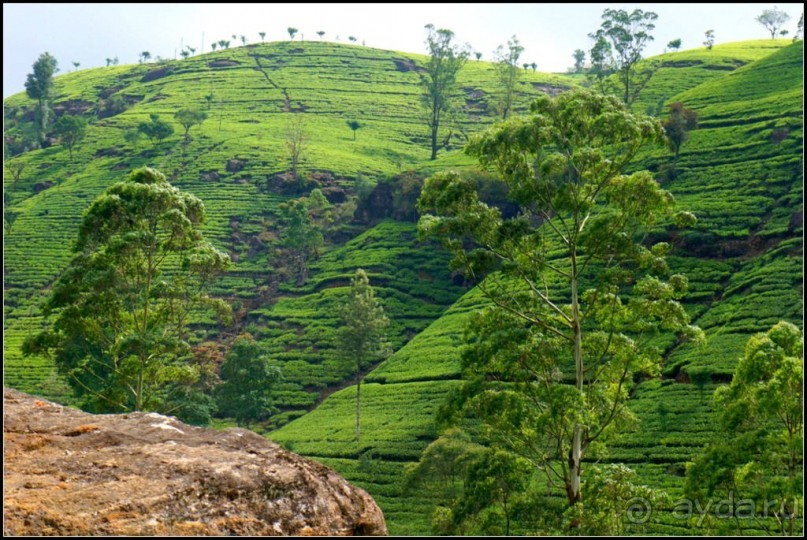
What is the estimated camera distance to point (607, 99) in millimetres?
21250

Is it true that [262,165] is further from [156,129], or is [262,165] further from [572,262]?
[572,262]

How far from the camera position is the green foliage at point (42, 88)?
13750cm

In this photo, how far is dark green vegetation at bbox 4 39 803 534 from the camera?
155ft

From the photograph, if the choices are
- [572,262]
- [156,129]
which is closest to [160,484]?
[572,262]

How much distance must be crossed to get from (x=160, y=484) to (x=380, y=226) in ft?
296

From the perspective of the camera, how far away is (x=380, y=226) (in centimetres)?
9806

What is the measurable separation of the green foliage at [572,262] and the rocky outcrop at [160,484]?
11.8 meters

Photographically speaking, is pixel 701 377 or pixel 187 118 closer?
pixel 701 377

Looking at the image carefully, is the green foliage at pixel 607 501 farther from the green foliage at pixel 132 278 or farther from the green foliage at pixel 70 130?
the green foliage at pixel 70 130

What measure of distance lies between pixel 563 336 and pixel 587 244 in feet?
9.49

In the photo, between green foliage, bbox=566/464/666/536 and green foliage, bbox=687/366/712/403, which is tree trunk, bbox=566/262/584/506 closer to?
green foliage, bbox=566/464/666/536

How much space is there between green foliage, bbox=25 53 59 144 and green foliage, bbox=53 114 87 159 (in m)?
11.6

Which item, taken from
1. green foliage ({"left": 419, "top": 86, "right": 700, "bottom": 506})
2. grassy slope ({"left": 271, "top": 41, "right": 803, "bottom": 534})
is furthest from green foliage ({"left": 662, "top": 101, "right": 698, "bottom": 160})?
green foliage ({"left": 419, "top": 86, "right": 700, "bottom": 506})

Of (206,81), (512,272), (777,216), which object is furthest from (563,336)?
(206,81)
